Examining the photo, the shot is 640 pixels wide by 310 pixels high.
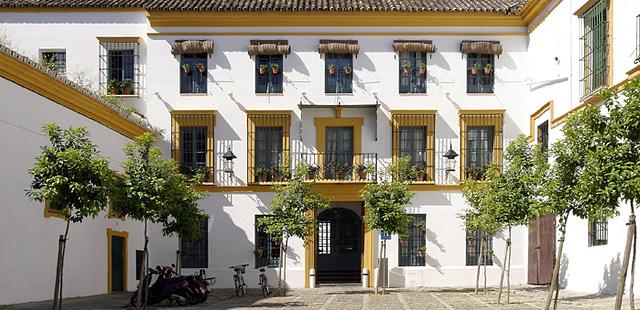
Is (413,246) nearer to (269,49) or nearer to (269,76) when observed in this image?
(269,76)

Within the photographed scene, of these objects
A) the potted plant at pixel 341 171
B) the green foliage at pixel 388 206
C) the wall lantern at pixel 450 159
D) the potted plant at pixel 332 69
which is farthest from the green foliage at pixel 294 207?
the wall lantern at pixel 450 159

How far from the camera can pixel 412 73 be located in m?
32.3

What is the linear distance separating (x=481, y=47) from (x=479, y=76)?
103 centimetres

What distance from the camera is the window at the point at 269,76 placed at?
32344mm

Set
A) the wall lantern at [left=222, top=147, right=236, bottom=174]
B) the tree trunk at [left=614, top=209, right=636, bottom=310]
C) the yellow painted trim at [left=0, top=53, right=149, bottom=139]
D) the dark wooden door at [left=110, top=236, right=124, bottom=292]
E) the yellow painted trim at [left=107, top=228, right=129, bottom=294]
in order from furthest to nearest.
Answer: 1. the wall lantern at [left=222, top=147, right=236, bottom=174]
2. the dark wooden door at [left=110, top=236, right=124, bottom=292]
3. the yellow painted trim at [left=107, top=228, right=129, bottom=294]
4. the yellow painted trim at [left=0, top=53, right=149, bottom=139]
5. the tree trunk at [left=614, top=209, right=636, bottom=310]

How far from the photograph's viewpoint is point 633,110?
12875 millimetres

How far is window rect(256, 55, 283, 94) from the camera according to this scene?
32.3m

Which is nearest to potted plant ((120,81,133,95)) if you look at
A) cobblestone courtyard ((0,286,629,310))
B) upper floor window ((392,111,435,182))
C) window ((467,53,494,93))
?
cobblestone courtyard ((0,286,629,310))

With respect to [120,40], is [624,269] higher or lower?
lower

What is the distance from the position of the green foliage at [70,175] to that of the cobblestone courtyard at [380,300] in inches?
162

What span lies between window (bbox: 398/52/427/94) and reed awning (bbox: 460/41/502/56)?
4.41 ft

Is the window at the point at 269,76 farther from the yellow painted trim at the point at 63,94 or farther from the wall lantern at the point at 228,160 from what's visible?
the yellow painted trim at the point at 63,94

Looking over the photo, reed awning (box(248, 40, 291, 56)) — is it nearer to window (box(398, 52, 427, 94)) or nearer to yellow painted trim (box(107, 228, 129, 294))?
window (box(398, 52, 427, 94))

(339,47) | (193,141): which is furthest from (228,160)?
(339,47)
